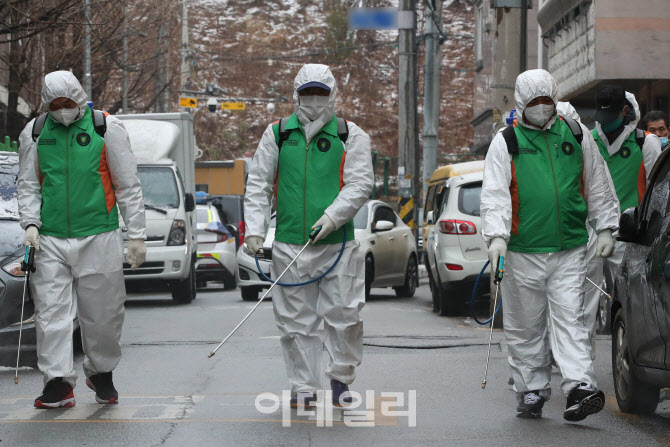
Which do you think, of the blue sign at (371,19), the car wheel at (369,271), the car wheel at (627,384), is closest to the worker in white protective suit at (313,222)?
the car wheel at (627,384)

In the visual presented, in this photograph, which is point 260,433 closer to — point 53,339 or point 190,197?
point 53,339

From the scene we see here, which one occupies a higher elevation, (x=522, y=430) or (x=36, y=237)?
(x=36, y=237)

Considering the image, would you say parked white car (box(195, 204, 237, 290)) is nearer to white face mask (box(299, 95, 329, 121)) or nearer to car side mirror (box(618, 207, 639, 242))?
white face mask (box(299, 95, 329, 121))

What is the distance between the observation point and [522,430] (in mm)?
6785

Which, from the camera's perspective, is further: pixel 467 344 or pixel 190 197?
pixel 190 197

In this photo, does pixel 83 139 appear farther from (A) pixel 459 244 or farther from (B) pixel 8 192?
(A) pixel 459 244

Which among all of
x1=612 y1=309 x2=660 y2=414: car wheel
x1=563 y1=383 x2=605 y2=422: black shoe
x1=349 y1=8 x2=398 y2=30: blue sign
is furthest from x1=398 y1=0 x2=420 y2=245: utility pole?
x1=563 y1=383 x2=605 y2=422: black shoe

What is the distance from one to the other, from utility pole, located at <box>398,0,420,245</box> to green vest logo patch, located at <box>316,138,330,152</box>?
19770 millimetres

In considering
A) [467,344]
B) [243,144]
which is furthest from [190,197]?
[243,144]

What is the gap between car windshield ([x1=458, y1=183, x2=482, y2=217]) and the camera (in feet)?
47.9

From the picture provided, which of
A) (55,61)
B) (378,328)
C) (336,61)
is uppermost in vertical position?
(336,61)

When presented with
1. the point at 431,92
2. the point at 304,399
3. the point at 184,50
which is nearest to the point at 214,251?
the point at 431,92

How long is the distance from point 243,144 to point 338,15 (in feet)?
39.1

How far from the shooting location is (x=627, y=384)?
7355 mm
